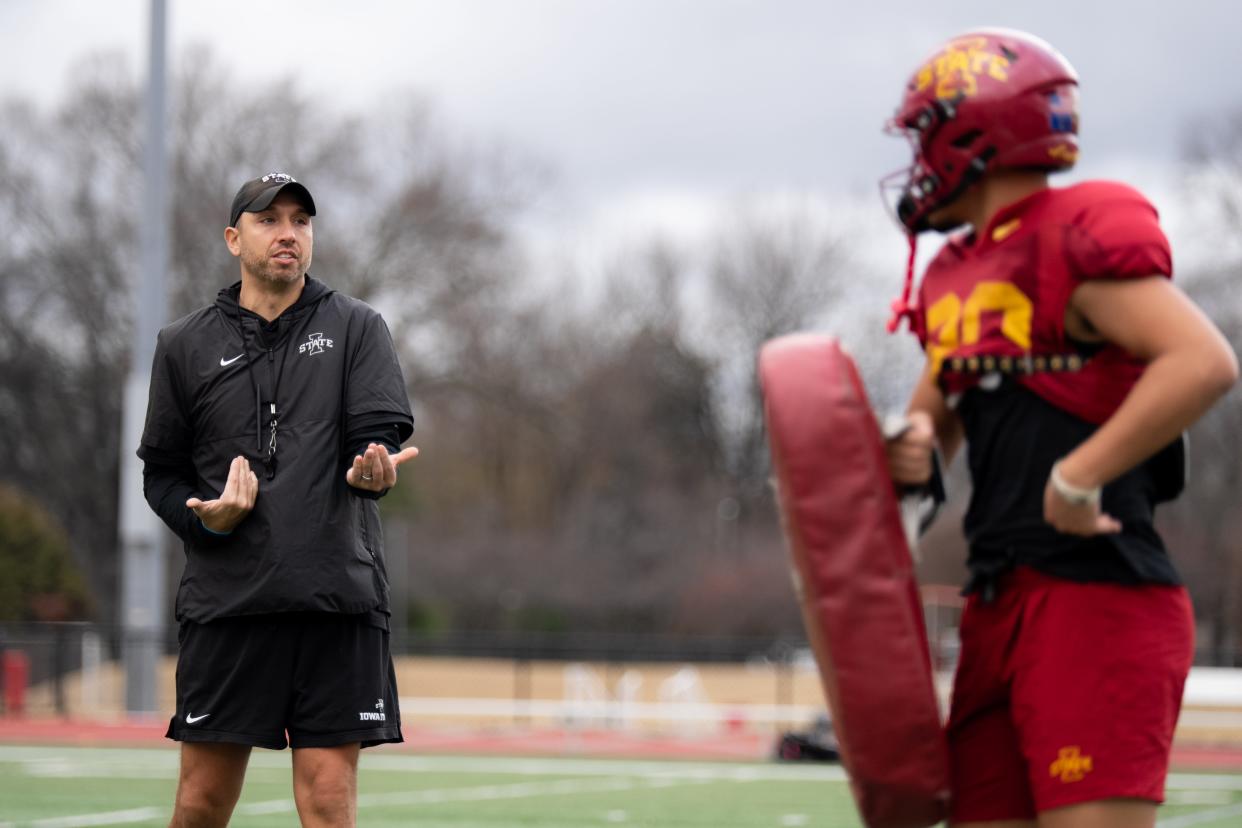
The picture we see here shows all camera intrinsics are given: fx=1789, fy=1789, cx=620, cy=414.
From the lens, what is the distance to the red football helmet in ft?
10.9

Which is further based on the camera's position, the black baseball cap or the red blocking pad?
the black baseball cap

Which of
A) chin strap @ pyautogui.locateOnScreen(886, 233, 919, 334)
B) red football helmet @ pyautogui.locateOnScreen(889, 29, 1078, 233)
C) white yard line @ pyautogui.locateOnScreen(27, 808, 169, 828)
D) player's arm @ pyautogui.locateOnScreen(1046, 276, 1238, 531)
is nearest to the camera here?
player's arm @ pyautogui.locateOnScreen(1046, 276, 1238, 531)

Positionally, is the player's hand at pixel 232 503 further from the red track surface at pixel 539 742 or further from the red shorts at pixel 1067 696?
the red track surface at pixel 539 742

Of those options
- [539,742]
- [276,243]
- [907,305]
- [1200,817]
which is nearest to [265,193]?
[276,243]

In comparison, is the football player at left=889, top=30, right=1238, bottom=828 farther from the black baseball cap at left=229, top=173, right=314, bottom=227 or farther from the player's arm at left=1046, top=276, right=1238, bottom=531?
the black baseball cap at left=229, top=173, right=314, bottom=227

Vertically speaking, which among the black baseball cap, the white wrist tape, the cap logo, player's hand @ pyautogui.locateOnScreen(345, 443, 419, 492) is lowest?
player's hand @ pyautogui.locateOnScreen(345, 443, 419, 492)

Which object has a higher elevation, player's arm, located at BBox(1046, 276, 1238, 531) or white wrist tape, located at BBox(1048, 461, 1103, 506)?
player's arm, located at BBox(1046, 276, 1238, 531)

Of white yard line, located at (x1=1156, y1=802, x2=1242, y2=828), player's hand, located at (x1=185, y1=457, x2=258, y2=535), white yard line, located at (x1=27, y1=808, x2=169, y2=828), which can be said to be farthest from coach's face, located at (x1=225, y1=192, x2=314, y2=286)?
white yard line, located at (x1=1156, y1=802, x2=1242, y2=828)

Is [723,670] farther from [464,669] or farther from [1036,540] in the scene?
[1036,540]

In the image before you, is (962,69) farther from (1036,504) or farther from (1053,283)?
(1036,504)

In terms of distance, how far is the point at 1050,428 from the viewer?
129 inches

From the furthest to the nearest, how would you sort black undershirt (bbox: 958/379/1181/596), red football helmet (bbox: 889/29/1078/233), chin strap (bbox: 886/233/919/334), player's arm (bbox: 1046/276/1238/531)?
chin strap (bbox: 886/233/919/334) < red football helmet (bbox: 889/29/1078/233) < black undershirt (bbox: 958/379/1181/596) < player's arm (bbox: 1046/276/1238/531)

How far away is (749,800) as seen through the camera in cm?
1130

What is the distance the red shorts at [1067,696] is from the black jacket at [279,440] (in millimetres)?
1844
